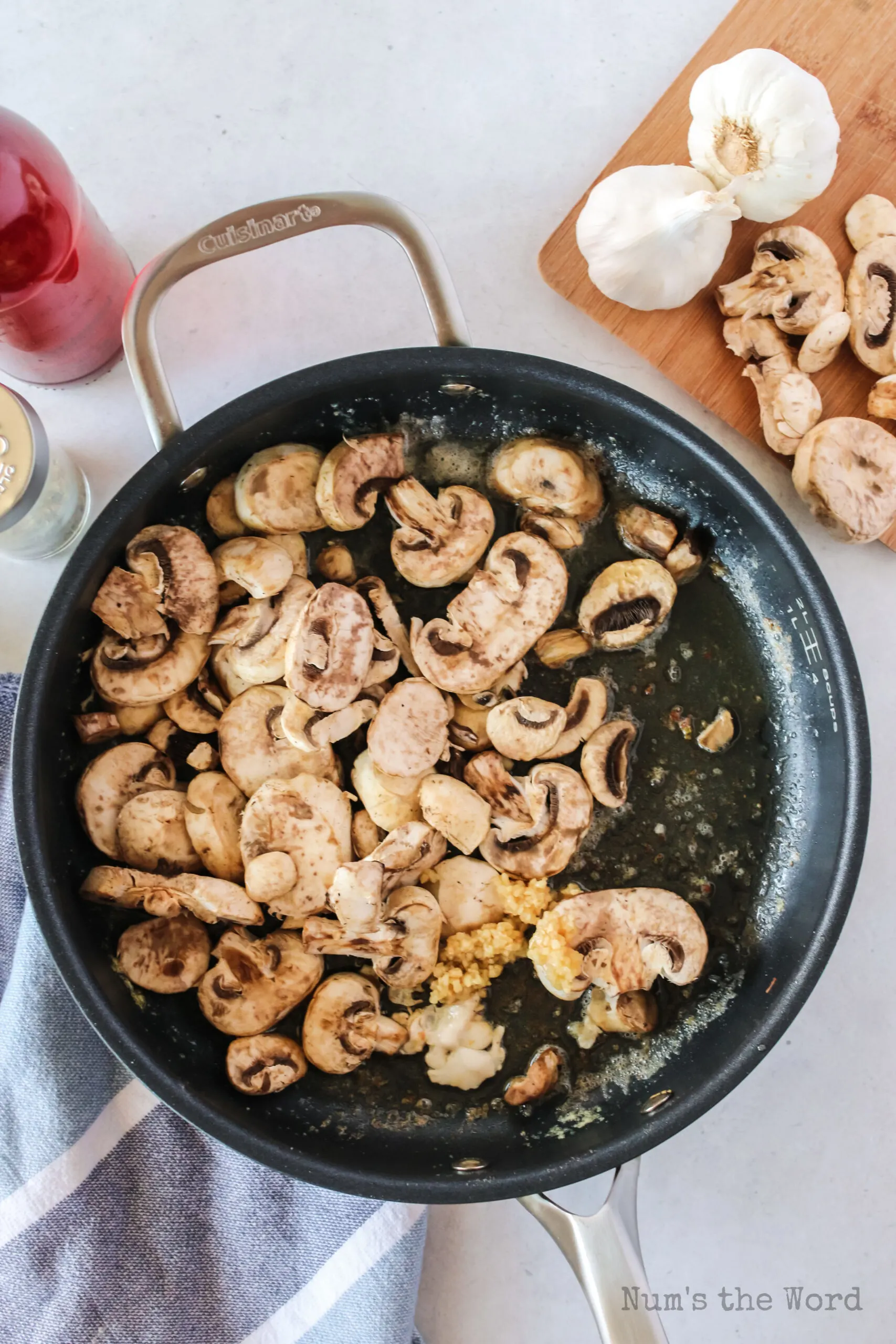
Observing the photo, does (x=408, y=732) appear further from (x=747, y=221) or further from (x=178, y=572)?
(x=747, y=221)

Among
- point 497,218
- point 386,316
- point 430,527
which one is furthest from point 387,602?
point 497,218

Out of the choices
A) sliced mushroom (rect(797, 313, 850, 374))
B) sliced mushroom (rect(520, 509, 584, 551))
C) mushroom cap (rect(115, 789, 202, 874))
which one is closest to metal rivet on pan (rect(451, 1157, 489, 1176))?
mushroom cap (rect(115, 789, 202, 874))

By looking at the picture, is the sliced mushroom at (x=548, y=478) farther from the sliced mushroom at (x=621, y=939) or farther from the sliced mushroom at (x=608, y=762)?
the sliced mushroom at (x=621, y=939)

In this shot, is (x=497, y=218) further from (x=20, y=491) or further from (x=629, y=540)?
(x=20, y=491)

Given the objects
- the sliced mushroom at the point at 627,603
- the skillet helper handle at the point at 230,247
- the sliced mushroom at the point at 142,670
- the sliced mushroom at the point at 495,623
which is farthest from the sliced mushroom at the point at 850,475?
the sliced mushroom at the point at 142,670

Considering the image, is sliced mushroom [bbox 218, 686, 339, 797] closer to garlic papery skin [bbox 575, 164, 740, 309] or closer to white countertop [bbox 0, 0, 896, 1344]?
white countertop [bbox 0, 0, 896, 1344]
